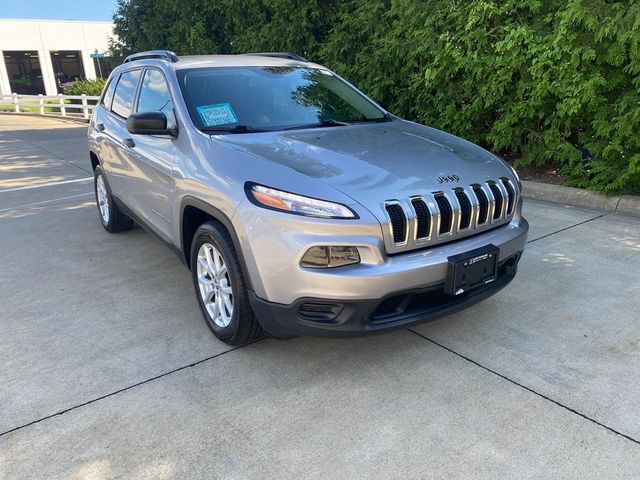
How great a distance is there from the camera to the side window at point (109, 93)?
17.1 feet

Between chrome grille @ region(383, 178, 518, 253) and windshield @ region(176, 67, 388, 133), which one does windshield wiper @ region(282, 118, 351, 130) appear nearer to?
windshield @ region(176, 67, 388, 133)

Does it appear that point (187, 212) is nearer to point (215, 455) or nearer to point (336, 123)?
point (336, 123)

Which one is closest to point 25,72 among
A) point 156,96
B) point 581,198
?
point 156,96

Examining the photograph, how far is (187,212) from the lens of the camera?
346cm

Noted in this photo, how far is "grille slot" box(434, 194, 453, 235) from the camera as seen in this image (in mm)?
2801

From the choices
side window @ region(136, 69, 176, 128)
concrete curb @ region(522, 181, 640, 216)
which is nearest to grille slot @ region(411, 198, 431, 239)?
side window @ region(136, 69, 176, 128)

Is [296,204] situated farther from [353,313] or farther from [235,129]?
[235,129]

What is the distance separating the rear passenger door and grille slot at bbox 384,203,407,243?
158 centimetres

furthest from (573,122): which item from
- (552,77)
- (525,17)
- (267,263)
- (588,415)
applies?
(267,263)

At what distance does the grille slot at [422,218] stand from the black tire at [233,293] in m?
0.97

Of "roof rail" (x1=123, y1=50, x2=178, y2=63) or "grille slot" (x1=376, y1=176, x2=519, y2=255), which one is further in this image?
"roof rail" (x1=123, y1=50, x2=178, y2=63)

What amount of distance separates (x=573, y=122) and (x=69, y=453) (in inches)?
231

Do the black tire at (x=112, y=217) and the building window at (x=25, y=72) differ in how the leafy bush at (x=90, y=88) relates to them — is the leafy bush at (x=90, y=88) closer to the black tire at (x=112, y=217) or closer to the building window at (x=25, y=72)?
the building window at (x=25, y=72)

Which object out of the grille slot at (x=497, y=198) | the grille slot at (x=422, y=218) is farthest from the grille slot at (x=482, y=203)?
the grille slot at (x=422, y=218)
